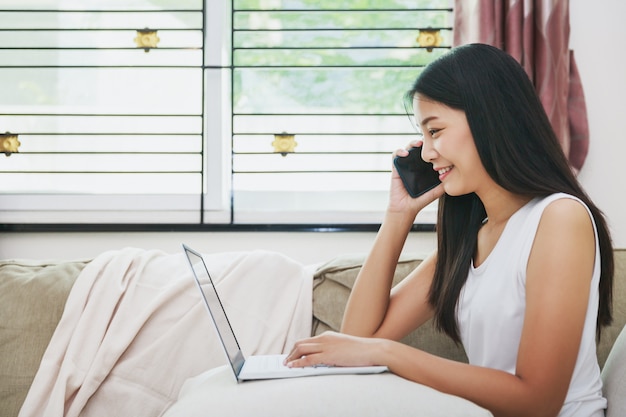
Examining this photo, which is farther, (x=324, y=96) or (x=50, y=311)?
(x=324, y=96)

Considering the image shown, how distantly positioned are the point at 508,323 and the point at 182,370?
33.0 inches

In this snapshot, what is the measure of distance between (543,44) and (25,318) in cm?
185

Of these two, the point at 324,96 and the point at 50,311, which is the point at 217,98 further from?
the point at 50,311

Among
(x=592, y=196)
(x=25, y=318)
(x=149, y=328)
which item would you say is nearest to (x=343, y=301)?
(x=149, y=328)

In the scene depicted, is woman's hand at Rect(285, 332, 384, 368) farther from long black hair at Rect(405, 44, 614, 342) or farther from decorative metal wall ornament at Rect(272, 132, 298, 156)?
decorative metal wall ornament at Rect(272, 132, 298, 156)

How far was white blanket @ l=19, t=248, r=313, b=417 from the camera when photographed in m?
1.72

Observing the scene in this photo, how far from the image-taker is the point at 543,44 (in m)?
2.41

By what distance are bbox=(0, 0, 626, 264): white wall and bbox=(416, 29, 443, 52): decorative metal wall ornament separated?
49 centimetres

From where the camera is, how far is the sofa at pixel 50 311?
5.78 ft

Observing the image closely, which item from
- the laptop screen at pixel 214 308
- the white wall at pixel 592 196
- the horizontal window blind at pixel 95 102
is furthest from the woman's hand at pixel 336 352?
the horizontal window blind at pixel 95 102

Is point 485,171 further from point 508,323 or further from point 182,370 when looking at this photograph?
point 182,370

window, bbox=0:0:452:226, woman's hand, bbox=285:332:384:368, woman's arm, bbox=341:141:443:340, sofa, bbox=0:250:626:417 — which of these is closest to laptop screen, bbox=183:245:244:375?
woman's hand, bbox=285:332:384:368

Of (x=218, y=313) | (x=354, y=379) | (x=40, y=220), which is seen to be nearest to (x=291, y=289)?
(x=218, y=313)

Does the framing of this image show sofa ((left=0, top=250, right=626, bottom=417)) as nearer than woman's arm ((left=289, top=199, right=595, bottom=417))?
No
